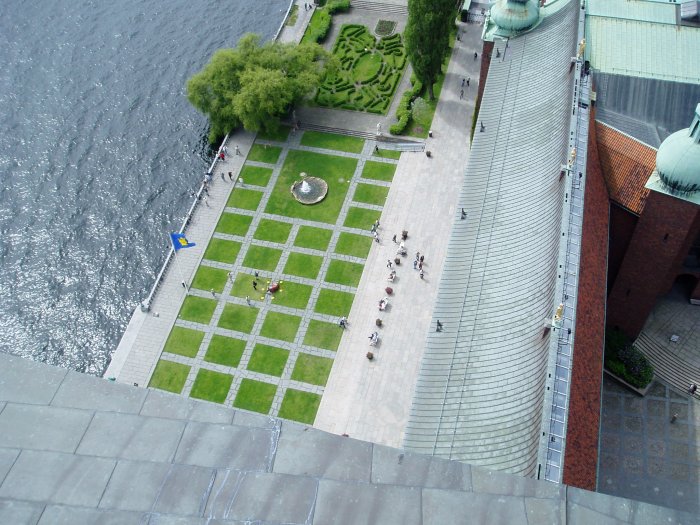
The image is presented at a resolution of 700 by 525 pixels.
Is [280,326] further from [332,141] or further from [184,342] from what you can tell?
[332,141]

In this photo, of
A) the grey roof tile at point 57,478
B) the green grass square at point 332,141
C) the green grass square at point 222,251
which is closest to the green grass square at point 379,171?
the green grass square at point 332,141

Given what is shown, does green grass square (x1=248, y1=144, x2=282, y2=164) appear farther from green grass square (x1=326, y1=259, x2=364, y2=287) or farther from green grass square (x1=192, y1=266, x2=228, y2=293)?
green grass square (x1=326, y1=259, x2=364, y2=287)

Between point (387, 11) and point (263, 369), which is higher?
point (387, 11)

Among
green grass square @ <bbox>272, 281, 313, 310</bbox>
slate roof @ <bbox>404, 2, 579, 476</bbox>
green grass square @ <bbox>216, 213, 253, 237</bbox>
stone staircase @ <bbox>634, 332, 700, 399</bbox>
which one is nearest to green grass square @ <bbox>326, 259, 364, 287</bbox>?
green grass square @ <bbox>272, 281, 313, 310</bbox>

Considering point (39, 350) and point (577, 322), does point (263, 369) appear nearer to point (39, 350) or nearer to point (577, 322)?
point (39, 350)

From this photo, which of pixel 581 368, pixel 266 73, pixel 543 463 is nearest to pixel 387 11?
pixel 266 73

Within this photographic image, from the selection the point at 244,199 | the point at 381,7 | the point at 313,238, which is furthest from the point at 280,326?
the point at 381,7

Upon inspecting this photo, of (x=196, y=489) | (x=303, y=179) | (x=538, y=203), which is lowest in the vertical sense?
(x=196, y=489)
